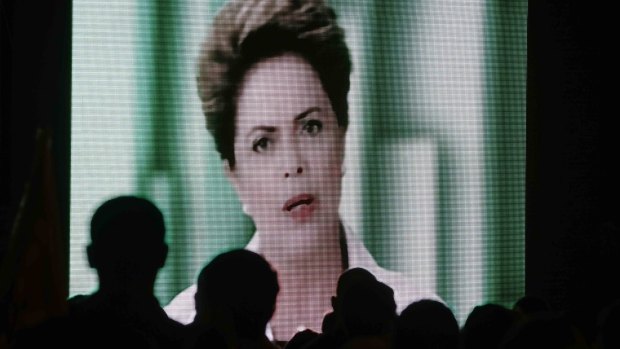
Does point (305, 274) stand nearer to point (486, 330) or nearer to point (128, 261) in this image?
point (128, 261)

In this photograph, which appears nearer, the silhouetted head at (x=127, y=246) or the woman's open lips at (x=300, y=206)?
the silhouetted head at (x=127, y=246)

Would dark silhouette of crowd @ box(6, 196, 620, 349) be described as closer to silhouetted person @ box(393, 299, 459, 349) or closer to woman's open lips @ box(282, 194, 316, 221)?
silhouetted person @ box(393, 299, 459, 349)

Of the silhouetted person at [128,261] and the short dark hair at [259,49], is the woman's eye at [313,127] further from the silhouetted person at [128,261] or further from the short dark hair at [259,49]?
the silhouetted person at [128,261]

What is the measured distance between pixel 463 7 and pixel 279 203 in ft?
3.58

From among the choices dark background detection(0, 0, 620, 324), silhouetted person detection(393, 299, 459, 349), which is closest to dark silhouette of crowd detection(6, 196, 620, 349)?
silhouetted person detection(393, 299, 459, 349)

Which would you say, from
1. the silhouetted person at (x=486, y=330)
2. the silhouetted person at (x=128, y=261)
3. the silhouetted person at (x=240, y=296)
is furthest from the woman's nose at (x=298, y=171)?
the silhouetted person at (x=486, y=330)

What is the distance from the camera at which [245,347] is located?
4.33 ft

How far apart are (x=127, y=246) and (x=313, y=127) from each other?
1517mm

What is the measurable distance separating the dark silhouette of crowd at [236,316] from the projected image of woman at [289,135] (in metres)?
1.09

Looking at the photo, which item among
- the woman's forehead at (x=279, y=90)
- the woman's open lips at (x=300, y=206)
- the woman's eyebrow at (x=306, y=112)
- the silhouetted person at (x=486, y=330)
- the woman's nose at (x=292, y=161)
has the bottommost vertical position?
the woman's open lips at (x=300, y=206)

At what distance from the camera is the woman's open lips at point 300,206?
291 centimetres
